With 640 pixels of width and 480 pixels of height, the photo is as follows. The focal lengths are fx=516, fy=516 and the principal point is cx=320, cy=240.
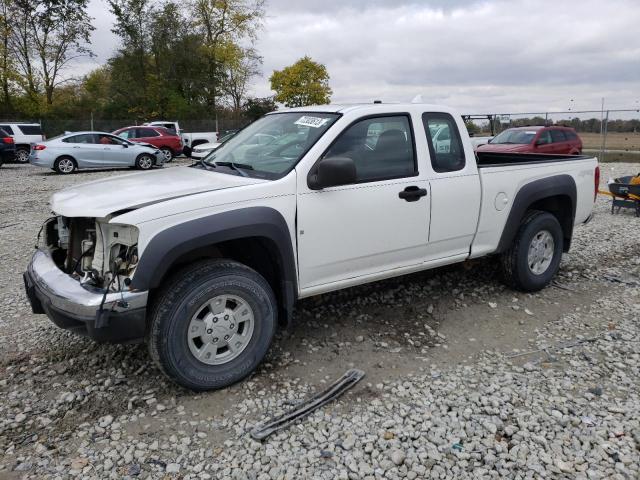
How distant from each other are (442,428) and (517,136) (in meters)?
14.2

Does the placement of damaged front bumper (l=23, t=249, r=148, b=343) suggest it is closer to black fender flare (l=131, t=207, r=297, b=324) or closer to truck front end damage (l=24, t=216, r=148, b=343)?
truck front end damage (l=24, t=216, r=148, b=343)

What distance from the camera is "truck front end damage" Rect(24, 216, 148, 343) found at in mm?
3025

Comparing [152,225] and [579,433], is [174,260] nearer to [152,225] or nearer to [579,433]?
[152,225]

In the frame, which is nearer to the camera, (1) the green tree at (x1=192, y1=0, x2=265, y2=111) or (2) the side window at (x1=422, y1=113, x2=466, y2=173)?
(2) the side window at (x1=422, y1=113, x2=466, y2=173)

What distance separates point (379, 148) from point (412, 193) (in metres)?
0.44

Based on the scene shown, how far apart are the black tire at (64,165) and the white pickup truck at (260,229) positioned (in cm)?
1461

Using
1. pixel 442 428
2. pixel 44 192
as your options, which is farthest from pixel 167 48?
pixel 442 428

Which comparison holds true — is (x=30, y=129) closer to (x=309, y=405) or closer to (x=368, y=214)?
(x=368, y=214)

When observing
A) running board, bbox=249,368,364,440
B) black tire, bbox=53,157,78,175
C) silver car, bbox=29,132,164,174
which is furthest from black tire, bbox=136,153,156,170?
running board, bbox=249,368,364,440

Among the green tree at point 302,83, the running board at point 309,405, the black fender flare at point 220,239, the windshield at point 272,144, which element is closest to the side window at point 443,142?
the windshield at point 272,144

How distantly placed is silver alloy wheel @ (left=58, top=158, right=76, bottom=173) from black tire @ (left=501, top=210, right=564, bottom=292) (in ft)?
52.4

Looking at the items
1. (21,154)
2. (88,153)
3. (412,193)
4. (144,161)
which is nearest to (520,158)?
(412,193)

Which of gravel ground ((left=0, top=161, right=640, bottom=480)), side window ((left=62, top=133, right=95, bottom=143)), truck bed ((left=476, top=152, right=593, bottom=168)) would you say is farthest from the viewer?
side window ((left=62, top=133, right=95, bottom=143))

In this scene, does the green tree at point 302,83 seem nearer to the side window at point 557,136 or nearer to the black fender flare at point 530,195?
the side window at point 557,136
